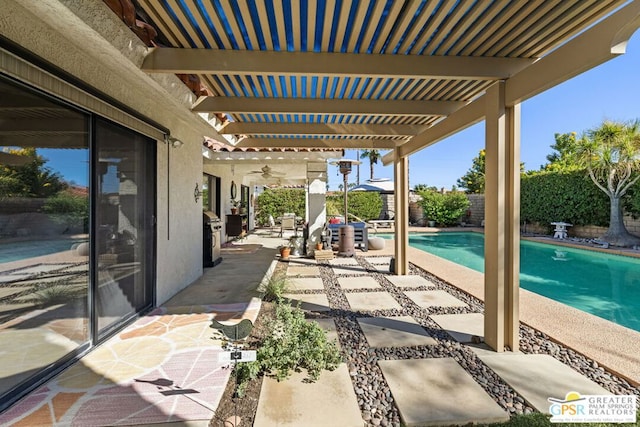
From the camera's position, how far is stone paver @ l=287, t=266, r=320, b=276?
7.59 metres

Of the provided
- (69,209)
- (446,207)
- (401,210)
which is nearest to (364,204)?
(446,207)

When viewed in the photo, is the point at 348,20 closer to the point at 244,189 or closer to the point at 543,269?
the point at 543,269

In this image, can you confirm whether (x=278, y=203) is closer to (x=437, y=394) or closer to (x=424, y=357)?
(x=424, y=357)

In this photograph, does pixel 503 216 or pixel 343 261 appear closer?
pixel 503 216

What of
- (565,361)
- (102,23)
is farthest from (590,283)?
(102,23)

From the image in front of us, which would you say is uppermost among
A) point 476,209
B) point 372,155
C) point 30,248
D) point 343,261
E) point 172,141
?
point 372,155

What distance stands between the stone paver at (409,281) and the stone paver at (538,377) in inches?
117

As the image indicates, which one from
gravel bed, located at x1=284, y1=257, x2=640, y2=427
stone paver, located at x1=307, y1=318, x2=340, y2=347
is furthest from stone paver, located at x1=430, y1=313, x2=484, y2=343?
stone paver, located at x1=307, y1=318, x2=340, y2=347

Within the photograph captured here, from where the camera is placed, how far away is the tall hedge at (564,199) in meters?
14.0

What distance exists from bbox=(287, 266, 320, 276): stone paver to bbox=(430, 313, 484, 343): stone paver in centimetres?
354

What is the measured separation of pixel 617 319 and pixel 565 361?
11.7 ft

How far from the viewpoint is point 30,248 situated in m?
2.73

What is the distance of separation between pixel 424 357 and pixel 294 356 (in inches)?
58.2

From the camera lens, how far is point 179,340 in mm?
3734
